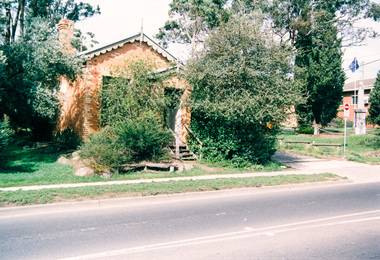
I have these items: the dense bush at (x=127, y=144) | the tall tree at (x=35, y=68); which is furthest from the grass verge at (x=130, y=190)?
the tall tree at (x=35, y=68)

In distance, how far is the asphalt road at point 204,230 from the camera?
15.0 ft

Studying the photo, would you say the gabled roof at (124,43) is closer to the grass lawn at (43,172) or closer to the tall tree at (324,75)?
the grass lawn at (43,172)

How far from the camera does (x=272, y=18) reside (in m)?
29.3

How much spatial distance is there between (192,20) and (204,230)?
31.3 m

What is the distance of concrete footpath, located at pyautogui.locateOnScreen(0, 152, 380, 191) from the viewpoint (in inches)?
383

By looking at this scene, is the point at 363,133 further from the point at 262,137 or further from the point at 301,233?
the point at 301,233

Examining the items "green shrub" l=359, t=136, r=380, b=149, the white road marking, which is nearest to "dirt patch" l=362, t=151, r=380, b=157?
"green shrub" l=359, t=136, r=380, b=149

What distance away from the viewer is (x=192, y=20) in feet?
109

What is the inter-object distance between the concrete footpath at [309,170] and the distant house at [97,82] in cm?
506

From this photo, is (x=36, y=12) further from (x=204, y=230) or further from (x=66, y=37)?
(x=204, y=230)

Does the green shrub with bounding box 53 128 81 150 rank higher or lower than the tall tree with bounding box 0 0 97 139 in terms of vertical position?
lower

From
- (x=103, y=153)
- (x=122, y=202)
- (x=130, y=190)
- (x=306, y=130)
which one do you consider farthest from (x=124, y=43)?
(x=306, y=130)

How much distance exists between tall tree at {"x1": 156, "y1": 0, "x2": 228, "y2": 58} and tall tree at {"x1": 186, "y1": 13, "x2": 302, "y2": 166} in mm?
16794

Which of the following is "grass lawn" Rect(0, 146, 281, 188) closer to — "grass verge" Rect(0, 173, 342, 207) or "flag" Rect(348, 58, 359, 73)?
"grass verge" Rect(0, 173, 342, 207)
